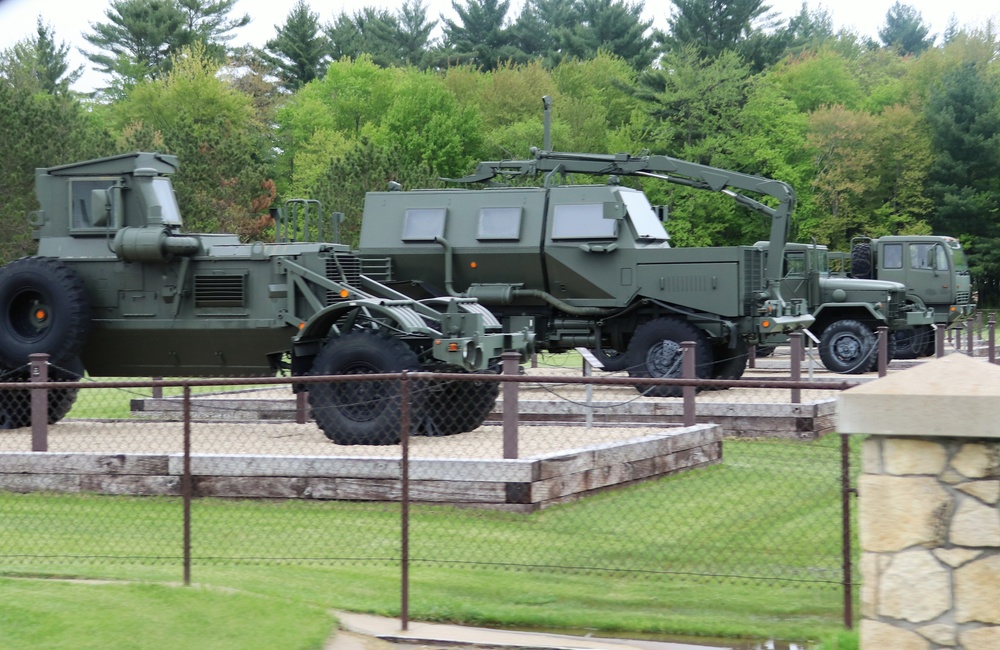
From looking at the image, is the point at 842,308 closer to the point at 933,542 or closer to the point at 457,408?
the point at 457,408

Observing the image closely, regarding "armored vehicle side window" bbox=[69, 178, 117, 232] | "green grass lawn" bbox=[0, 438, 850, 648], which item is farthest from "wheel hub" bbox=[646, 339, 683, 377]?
"armored vehicle side window" bbox=[69, 178, 117, 232]

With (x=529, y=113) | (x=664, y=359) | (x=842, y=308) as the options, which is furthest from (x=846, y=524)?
(x=529, y=113)

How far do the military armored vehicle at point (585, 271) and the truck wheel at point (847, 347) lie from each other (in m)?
3.75

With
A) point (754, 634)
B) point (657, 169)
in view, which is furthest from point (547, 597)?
point (657, 169)

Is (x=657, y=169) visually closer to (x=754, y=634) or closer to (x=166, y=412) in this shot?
(x=166, y=412)

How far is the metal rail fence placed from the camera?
8562mm

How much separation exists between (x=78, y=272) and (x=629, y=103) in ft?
164

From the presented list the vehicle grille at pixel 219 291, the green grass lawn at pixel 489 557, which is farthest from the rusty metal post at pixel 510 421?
the vehicle grille at pixel 219 291

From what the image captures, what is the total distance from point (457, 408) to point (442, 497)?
295 centimetres

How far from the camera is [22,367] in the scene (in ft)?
46.7

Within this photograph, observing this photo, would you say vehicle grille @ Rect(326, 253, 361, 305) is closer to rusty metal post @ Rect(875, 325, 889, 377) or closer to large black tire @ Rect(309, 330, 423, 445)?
large black tire @ Rect(309, 330, 423, 445)

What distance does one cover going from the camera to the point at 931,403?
17.5 ft

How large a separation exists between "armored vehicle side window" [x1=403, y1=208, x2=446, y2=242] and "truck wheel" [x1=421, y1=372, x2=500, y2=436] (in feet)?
17.0

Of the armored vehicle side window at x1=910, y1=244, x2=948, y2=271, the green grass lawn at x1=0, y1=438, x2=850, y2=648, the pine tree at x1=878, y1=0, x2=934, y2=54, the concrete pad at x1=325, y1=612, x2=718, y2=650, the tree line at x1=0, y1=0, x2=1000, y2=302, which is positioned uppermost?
the pine tree at x1=878, y1=0, x2=934, y2=54
